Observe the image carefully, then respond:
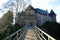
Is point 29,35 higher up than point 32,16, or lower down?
higher up

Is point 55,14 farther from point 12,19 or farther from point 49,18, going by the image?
point 12,19

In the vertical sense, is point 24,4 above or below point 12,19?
above

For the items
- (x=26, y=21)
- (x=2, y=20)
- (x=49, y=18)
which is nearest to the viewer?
(x=2, y=20)

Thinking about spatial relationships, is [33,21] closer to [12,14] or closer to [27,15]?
[27,15]

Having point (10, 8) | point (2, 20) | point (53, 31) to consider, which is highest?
point (10, 8)

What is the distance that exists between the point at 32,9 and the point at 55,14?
481 inches

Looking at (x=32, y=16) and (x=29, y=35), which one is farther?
(x=32, y=16)

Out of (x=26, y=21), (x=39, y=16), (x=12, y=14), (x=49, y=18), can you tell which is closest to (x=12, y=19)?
(x=12, y=14)

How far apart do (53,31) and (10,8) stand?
1401cm

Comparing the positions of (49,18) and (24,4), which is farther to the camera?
(49,18)

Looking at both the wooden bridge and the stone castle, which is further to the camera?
the stone castle

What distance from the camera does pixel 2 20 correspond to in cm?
4775

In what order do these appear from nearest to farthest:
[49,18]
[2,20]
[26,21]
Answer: [2,20] < [26,21] < [49,18]

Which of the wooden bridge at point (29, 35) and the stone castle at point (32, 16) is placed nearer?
the wooden bridge at point (29, 35)
